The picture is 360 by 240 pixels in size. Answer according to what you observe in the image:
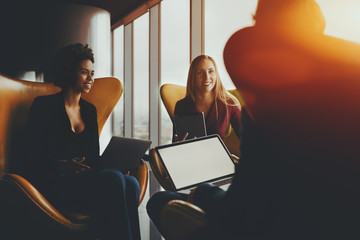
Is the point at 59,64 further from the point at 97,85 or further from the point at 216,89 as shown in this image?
the point at 216,89

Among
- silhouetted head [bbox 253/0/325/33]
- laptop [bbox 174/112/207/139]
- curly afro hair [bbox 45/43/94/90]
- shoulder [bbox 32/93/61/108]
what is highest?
curly afro hair [bbox 45/43/94/90]

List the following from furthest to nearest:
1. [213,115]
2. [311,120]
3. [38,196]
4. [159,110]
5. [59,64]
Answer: [159,110] → [213,115] → [59,64] → [38,196] → [311,120]

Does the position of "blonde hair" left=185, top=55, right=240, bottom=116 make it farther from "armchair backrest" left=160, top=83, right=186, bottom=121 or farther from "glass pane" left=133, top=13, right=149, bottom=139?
"glass pane" left=133, top=13, right=149, bottom=139

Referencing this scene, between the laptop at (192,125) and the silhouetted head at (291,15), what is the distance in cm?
117

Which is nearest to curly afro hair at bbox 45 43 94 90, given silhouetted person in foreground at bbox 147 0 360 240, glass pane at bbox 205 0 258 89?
silhouetted person in foreground at bbox 147 0 360 240

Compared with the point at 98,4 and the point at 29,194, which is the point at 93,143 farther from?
the point at 98,4

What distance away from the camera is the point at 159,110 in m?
4.86

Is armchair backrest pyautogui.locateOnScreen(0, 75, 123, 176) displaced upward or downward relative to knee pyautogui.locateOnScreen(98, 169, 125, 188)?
upward

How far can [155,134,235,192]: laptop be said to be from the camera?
1253 millimetres

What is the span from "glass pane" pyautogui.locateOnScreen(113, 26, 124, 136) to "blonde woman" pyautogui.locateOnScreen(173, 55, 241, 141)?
3.98 m

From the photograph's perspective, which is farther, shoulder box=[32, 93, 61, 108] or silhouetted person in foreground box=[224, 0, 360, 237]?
shoulder box=[32, 93, 61, 108]

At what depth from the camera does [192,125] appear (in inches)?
73.2

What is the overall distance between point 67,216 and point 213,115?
130 centimetres

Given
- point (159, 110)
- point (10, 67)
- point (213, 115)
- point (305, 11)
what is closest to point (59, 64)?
point (213, 115)
